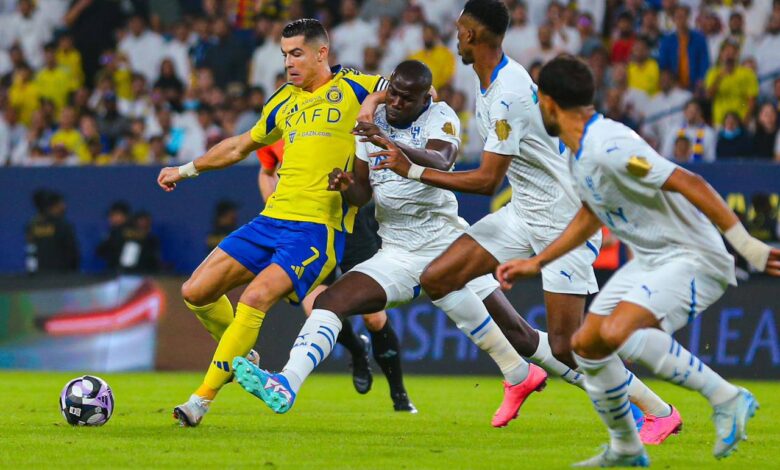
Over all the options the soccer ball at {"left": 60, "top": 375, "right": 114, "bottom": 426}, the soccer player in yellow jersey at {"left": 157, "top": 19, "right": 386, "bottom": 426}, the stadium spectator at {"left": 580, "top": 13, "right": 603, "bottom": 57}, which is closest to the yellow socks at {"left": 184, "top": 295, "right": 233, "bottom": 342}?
the soccer player in yellow jersey at {"left": 157, "top": 19, "right": 386, "bottom": 426}

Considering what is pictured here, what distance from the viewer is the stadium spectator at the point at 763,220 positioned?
1481 centimetres

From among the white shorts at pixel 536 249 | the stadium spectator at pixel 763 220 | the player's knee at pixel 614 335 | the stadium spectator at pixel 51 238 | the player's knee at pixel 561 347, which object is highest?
the player's knee at pixel 614 335

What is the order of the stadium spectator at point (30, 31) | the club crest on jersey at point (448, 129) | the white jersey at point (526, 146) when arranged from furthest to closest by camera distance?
the stadium spectator at point (30, 31)
the club crest on jersey at point (448, 129)
the white jersey at point (526, 146)

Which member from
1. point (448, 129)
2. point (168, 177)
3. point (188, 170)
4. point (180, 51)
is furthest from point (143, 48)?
point (448, 129)

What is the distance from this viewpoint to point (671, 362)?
6.45 meters

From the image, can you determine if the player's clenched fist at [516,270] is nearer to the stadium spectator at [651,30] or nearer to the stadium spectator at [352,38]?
the stadium spectator at [651,30]

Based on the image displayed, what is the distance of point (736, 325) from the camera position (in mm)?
14070

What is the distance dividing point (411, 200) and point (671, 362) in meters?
2.68

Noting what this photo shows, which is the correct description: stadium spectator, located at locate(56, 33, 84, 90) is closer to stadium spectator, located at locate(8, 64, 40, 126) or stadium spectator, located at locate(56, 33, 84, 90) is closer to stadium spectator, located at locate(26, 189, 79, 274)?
stadium spectator, located at locate(8, 64, 40, 126)

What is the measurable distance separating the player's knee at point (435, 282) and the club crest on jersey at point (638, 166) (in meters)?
2.11

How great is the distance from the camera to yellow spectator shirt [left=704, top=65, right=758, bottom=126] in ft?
53.4

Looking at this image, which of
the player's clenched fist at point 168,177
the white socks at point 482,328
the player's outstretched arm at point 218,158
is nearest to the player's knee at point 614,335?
the white socks at point 482,328

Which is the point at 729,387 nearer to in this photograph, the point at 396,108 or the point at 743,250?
the point at 743,250

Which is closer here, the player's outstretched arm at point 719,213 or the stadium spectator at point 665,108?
the player's outstretched arm at point 719,213
